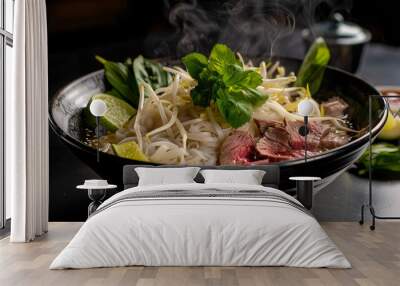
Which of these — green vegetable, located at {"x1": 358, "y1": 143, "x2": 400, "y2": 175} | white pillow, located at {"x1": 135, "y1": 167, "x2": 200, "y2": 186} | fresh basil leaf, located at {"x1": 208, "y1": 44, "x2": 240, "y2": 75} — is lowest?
white pillow, located at {"x1": 135, "y1": 167, "x2": 200, "y2": 186}

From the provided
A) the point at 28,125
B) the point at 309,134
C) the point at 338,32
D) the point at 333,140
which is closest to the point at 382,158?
the point at 333,140

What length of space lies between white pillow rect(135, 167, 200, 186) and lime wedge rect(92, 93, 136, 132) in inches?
24.6

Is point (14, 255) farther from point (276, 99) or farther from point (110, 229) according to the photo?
point (276, 99)

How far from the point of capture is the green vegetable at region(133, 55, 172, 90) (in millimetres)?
6789

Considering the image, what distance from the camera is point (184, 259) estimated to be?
4.34 m

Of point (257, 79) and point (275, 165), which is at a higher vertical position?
point (257, 79)

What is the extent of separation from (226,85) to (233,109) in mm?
258

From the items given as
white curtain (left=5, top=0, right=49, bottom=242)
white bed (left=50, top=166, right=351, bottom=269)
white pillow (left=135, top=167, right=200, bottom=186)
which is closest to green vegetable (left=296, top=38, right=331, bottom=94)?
white pillow (left=135, top=167, right=200, bottom=186)

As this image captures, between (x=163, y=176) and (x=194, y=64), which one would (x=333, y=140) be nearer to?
(x=194, y=64)

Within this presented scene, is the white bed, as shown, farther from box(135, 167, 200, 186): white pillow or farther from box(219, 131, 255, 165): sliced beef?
box(219, 131, 255, 165): sliced beef

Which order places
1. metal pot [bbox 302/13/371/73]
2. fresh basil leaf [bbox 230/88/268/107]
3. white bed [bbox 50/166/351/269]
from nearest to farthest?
1. white bed [bbox 50/166/351/269]
2. fresh basil leaf [bbox 230/88/268/107]
3. metal pot [bbox 302/13/371/73]

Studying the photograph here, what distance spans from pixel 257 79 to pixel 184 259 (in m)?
2.60

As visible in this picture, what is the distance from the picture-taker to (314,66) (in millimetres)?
6914

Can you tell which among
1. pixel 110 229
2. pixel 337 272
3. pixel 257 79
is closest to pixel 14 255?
pixel 110 229
